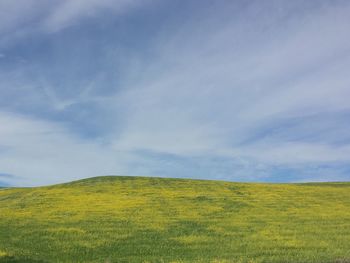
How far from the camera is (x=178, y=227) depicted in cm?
2902

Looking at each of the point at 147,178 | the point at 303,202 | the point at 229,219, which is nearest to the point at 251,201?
the point at 303,202

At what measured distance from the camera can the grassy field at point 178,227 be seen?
2169 cm

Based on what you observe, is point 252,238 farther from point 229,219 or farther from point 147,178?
point 147,178

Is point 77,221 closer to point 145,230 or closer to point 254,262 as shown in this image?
point 145,230

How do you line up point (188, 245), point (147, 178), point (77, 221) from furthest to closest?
point (147, 178), point (77, 221), point (188, 245)

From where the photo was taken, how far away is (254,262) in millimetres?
19422

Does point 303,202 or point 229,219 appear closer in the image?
point 229,219

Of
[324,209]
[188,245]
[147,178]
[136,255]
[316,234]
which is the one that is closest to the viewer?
[136,255]

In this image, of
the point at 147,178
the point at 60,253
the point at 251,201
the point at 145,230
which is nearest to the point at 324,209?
the point at 251,201

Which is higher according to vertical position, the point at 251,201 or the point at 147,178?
the point at 147,178

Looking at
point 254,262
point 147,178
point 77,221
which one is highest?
point 147,178

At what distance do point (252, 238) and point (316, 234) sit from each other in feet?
13.9

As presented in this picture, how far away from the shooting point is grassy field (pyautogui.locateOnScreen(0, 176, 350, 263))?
21.7 m

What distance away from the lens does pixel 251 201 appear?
41969 millimetres
